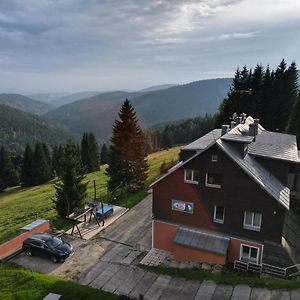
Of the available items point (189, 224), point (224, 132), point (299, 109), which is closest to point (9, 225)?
point (189, 224)

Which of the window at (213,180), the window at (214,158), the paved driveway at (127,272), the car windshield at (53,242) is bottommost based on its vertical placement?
the paved driveway at (127,272)

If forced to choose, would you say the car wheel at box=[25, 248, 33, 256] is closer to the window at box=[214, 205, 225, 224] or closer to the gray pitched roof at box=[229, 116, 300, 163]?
→ the window at box=[214, 205, 225, 224]

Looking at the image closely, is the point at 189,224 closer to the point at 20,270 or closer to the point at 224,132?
the point at 224,132

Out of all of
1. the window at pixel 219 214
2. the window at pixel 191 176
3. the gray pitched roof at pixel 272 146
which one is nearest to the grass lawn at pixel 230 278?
the window at pixel 219 214

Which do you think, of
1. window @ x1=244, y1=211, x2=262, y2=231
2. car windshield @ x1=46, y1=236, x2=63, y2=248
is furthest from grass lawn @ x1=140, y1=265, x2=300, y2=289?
car windshield @ x1=46, y1=236, x2=63, y2=248

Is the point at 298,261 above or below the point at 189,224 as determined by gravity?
below

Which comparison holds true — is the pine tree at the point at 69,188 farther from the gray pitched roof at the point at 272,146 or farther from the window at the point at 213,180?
the gray pitched roof at the point at 272,146
